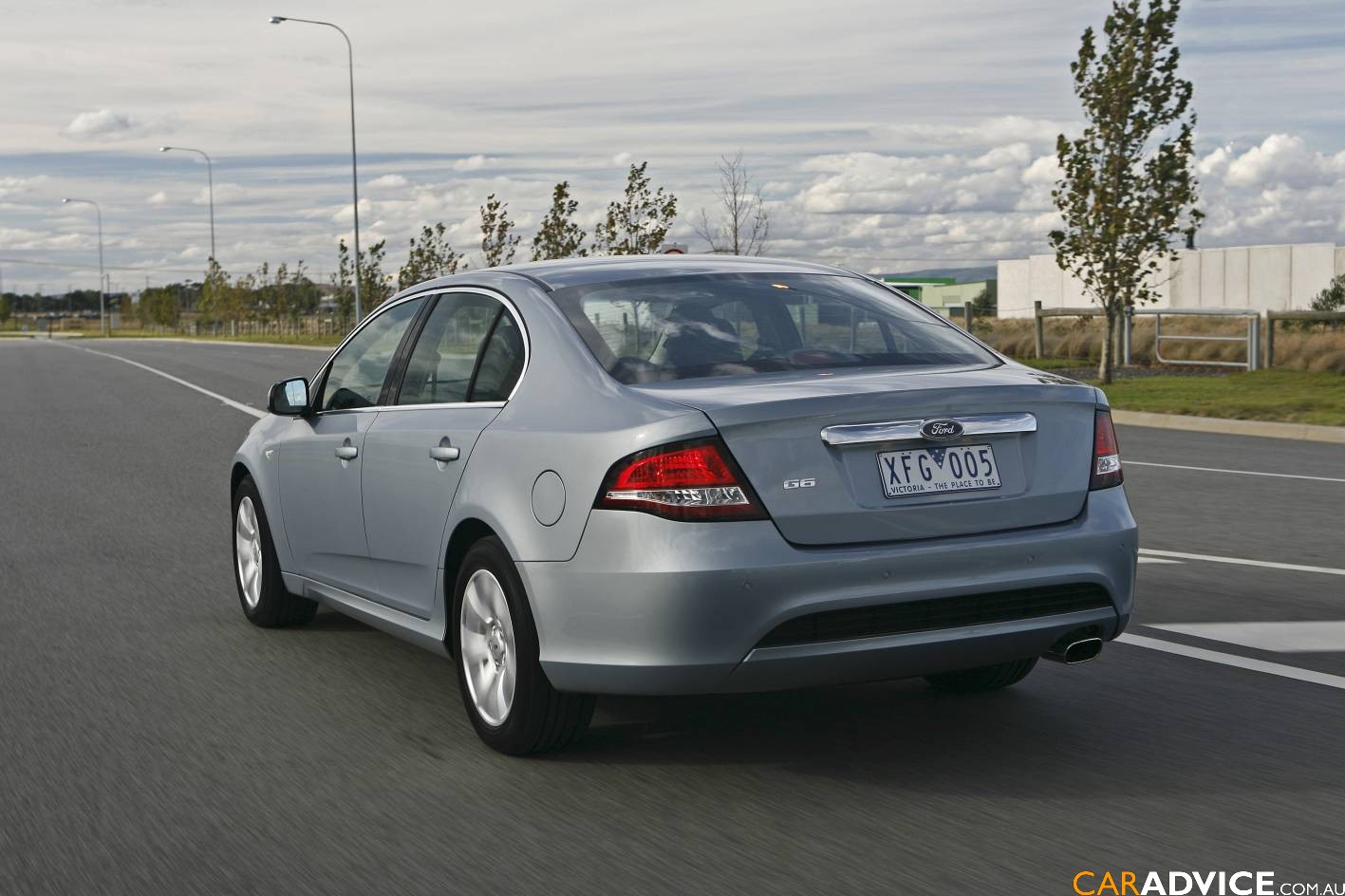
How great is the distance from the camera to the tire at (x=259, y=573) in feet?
24.4

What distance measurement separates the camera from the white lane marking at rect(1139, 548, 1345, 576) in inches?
340

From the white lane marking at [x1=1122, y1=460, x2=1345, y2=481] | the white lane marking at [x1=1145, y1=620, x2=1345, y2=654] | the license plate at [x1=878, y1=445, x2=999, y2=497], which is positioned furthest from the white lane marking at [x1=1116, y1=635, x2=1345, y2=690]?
the white lane marking at [x1=1122, y1=460, x2=1345, y2=481]

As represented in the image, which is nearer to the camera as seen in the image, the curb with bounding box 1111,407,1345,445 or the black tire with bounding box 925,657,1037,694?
the black tire with bounding box 925,657,1037,694

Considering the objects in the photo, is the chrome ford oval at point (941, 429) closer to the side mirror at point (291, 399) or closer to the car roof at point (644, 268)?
the car roof at point (644, 268)

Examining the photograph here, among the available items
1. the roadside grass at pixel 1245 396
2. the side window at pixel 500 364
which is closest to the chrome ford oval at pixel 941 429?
the side window at pixel 500 364

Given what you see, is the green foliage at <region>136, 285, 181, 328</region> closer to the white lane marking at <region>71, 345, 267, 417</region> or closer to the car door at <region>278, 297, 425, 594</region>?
the white lane marking at <region>71, 345, 267, 417</region>

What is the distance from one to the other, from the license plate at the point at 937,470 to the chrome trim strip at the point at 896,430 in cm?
5

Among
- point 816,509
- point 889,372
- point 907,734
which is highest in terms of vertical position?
point 889,372

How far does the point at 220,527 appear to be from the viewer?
35.8 feet

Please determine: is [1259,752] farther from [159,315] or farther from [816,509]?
[159,315]

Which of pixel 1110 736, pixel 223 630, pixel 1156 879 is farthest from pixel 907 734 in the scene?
pixel 223 630

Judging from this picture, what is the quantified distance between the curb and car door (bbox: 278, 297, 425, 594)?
1281cm

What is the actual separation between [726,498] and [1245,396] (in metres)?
18.6

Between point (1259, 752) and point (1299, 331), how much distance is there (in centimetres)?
2686
